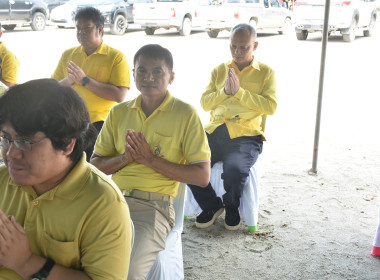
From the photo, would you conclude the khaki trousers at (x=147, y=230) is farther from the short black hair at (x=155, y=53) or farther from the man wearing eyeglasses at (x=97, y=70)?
the man wearing eyeglasses at (x=97, y=70)

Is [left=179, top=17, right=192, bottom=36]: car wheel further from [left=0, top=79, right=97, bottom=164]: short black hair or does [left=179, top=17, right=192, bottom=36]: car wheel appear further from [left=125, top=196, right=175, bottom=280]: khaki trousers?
[left=0, top=79, right=97, bottom=164]: short black hair

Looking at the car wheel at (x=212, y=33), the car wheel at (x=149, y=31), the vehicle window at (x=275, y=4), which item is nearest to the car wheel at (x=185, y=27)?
the car wheel at (x=212, y=33)

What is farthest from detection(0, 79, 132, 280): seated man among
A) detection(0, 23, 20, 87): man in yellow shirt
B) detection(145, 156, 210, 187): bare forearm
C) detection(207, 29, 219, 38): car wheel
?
detection(207, 29, 219, 38): car wheel

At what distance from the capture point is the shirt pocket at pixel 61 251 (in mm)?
1502

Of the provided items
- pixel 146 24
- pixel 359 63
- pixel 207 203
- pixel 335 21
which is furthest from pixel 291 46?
pixel 207 203

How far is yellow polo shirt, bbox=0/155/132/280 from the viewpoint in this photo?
1.48 m

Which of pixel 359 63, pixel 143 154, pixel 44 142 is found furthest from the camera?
pixel 359 63

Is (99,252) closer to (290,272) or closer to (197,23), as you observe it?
(290,272)

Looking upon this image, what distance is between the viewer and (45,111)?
1448mm

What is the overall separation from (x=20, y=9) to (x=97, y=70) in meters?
13.1

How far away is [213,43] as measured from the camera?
577 inches

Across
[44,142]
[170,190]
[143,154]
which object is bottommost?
[170,190]

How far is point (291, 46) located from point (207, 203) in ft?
37.4

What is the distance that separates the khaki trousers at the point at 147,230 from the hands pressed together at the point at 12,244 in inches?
29.3
